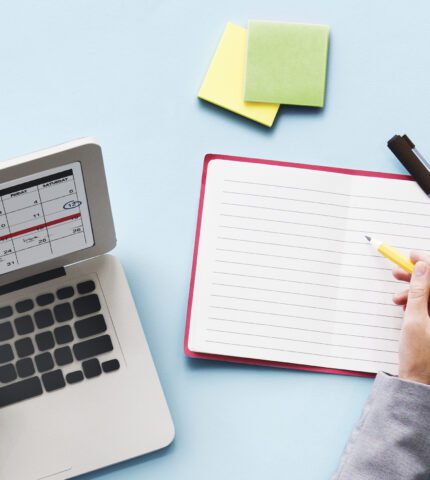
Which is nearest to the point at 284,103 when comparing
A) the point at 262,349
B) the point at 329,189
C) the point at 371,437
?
the point at 329,189

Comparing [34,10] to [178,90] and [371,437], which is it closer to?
[178,90]

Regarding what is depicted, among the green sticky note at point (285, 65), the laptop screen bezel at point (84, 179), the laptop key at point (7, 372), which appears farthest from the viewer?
the green sticky note at point (285, 65)

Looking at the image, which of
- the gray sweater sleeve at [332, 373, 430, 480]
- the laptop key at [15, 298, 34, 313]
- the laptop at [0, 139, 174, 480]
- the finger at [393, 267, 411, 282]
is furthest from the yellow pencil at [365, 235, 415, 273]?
the laptop key at [15, 298, 34, 313]

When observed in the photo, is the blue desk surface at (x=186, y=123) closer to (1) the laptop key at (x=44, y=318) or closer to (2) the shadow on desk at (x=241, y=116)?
(2) the shadow on desk at (x=241, y=116)

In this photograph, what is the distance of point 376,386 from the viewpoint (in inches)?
29.8

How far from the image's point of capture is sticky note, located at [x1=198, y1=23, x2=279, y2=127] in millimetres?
836

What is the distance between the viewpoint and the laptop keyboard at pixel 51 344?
28.7 inches

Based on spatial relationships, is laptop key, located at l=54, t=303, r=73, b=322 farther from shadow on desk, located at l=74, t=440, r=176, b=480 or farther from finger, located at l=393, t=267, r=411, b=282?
finger, located at l=393, t=267, r=411, b=282

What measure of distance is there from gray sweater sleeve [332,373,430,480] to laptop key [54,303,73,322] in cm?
33

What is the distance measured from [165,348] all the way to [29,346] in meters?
0.15

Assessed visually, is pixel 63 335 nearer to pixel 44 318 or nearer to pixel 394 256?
pixel 44 318

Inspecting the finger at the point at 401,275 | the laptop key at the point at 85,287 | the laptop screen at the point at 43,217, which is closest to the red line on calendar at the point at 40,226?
the laptop screen at the point at 43,217

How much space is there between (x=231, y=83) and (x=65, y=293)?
317mm

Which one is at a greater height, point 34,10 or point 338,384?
point 34,10
